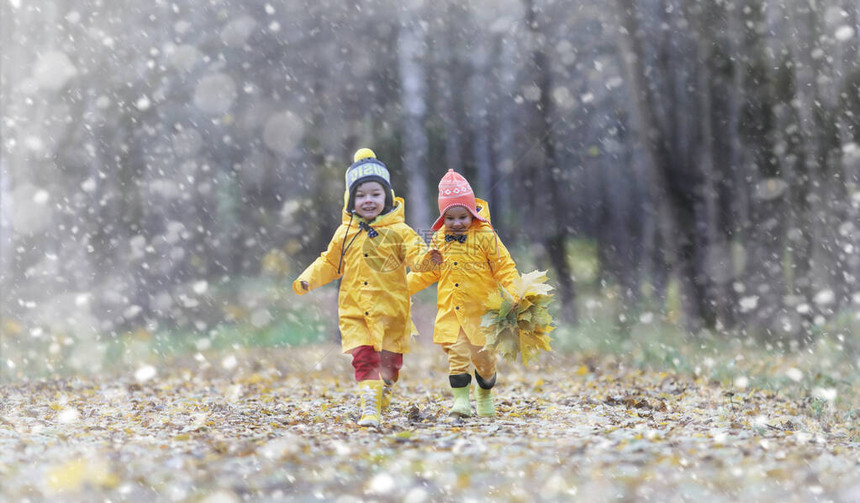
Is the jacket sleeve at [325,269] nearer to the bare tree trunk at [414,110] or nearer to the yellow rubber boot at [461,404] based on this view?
the yellow rubber boot at [461,404]

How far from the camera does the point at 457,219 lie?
768 cm

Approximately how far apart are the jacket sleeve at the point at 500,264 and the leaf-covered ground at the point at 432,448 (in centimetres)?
124

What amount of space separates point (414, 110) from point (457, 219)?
36.9 ft

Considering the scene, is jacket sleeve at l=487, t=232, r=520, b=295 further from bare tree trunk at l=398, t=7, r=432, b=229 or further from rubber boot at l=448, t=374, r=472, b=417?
bare tree trunk at l=398, t=7, r=432, b=229

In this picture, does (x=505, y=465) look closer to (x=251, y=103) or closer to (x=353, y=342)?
(x=353, y=342)

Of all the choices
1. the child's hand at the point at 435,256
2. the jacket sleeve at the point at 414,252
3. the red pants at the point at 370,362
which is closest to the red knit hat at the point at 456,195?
the jacket sleeve at the point at 414,252

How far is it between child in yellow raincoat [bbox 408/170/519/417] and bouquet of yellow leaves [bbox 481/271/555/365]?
0.52ft

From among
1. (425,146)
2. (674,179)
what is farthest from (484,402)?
(425,146)

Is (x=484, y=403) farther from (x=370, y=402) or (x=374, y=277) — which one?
(x=374, y=277)

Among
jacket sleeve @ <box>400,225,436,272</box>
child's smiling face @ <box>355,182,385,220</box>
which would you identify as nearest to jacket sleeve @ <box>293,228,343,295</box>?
child's smiling face @ <box>355,182,385,220</box>

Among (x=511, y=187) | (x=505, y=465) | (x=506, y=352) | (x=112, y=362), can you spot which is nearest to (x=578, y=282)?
(x=511, y=187)

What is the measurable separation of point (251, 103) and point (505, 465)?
60.4 ft

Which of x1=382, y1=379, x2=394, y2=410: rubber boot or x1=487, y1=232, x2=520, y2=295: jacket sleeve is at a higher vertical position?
x1=487, y1=232, x2=520, y2=295: jacket sleeve

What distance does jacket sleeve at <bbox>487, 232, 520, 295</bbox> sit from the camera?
25.2 feet
